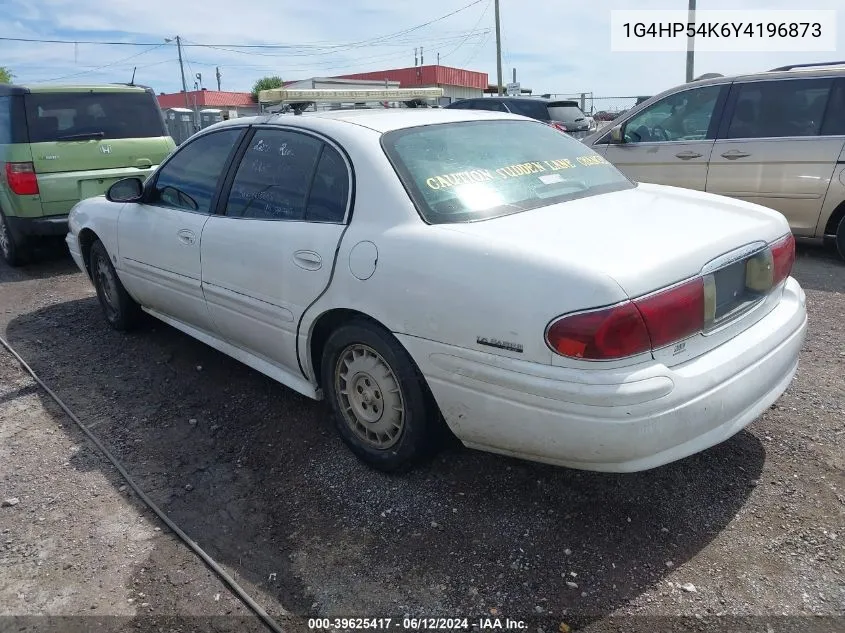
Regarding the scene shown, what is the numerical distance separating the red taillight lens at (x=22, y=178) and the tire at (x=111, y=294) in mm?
2362

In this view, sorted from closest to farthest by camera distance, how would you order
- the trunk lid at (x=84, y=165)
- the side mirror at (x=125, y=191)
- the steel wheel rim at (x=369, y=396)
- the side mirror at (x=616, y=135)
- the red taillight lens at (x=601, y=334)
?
the red taillight lens at (x=601, y=334) → the steel wheel rim at (x=369, y=396) → the side mirror at (x=125, y=191) → the trunk lid at (x=84, y=165) → the side mirror at (x=616, y=135)

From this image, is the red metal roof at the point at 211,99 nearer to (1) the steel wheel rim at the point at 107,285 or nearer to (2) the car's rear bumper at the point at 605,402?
(1) the steel wheel rim at the point at 107,285

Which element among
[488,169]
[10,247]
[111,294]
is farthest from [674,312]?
[10,247]

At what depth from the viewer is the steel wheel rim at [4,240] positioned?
735cm

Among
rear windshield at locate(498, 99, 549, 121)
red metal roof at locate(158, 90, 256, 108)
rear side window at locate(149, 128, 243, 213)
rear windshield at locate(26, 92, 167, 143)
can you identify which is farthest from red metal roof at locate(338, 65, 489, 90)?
rear side window at locate(149, 128, 243, 213)

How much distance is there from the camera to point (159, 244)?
13.7 ft

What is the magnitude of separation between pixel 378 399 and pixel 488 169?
1136 millimetres

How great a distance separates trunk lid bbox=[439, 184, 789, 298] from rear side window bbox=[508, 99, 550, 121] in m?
10.5

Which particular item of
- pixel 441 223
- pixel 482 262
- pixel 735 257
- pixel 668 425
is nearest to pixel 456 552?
pixel 668 425

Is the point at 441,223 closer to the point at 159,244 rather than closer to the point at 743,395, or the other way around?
the point at 743,395

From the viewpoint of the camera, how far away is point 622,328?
2217mm

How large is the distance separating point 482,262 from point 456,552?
43.4 inches

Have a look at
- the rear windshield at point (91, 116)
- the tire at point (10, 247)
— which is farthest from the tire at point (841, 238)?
the tire at point (10, 247)

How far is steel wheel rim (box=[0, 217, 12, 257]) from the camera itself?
7.35 meters
